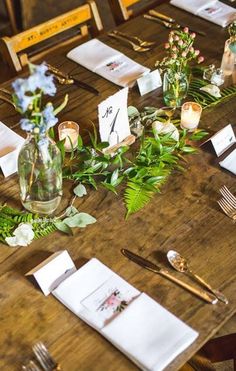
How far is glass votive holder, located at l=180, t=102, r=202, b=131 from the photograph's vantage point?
168 centimetres

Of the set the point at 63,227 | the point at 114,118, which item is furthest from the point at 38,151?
the point at 114,118

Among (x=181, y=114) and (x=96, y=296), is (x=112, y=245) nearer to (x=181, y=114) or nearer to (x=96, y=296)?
(x=96, y=296)

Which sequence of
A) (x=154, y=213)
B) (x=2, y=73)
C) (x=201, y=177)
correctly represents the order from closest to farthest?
(x=154, y=213) → (x=201, y=177) → (x=2, y=73)

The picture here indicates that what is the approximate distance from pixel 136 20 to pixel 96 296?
1.38 meters

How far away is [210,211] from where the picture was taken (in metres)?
1.46

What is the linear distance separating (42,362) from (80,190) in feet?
1.70

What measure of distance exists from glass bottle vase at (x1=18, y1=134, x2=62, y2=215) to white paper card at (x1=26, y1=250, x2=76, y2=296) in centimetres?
17

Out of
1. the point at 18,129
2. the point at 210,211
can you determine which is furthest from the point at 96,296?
the point at 18,129

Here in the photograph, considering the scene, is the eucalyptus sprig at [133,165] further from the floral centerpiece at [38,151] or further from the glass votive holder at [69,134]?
the floral centerpiece at [38,151]

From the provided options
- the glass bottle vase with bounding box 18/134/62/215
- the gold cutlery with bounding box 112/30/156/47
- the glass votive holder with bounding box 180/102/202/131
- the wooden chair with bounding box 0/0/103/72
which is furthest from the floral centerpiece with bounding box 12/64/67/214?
the gold cutlery with bounding box 112/30/156/47

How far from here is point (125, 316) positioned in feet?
3.92

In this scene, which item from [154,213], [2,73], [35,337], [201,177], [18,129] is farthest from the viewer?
[2,73]

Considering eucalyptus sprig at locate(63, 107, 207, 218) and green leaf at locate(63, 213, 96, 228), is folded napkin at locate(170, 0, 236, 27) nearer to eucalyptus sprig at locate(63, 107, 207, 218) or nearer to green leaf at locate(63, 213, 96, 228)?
eucalyptus sprig at locate(63, 107, 207, 218)

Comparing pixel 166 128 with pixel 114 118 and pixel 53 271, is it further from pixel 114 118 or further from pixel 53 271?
pixel 53 271
